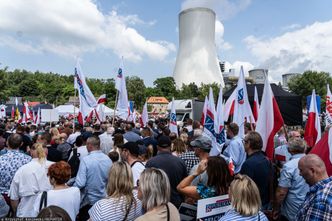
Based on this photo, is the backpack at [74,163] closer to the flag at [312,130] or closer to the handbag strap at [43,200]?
the handbag strap at [43,200]

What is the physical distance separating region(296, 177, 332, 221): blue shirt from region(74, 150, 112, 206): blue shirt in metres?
2.69

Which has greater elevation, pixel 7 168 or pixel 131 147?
pixel 131 147

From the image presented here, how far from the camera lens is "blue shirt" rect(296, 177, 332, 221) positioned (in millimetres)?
2573

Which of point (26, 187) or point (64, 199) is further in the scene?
point (26, 187)

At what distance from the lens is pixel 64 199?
10.7ft

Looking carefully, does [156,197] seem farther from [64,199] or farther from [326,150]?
[326,150]

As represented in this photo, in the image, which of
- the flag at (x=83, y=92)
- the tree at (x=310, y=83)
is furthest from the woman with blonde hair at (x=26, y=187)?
the tree at (x=310, y=83)

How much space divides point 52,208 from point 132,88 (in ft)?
180

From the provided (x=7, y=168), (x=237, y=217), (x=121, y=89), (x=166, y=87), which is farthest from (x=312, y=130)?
(x=166, y=87)

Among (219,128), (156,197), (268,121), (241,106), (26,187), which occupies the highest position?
(241,106)

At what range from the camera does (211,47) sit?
6619 cm

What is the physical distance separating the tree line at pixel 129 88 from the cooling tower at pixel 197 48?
271 centimetres

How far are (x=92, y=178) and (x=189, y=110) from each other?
1968 centimetres

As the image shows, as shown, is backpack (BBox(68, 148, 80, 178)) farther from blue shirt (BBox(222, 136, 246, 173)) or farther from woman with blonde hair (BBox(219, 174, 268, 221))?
woman with blonde hair (BBox(219, 174, 268, 221))
